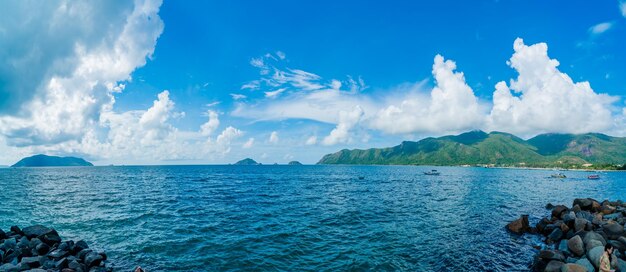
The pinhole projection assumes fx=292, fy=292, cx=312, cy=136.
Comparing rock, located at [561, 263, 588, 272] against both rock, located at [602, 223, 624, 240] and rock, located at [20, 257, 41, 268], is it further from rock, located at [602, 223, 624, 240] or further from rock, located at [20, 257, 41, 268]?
rock, located at [20, 257, 41, 268]

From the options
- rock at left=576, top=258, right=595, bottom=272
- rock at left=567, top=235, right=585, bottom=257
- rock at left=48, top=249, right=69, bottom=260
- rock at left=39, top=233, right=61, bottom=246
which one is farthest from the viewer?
rock at left=39, top=233, right=61, bottom=246

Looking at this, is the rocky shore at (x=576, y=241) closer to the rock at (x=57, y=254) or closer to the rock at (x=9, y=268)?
the rock at (x=9, y=268)

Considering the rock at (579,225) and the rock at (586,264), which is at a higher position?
the rock at (579,225)

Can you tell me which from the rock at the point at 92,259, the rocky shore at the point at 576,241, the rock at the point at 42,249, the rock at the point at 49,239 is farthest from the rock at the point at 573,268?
the rock at the point at 49,239

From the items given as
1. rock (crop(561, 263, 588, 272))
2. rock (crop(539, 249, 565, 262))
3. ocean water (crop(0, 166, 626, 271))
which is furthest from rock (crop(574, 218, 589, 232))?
rock (crop(561, 263, 588, 272))

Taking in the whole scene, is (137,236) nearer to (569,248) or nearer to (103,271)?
(103,271)

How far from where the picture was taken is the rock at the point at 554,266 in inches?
734

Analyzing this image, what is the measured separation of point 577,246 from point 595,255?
2882 millimetres

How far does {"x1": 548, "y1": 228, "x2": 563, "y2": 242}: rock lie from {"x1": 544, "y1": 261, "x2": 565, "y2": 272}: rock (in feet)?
40.5

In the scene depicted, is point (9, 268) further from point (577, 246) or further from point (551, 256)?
point (577, 246)

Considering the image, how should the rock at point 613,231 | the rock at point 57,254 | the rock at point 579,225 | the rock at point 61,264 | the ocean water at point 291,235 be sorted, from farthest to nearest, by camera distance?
the rock at point 579,225
the rock at point 613,231
the ocean water at point 291,235
the rock at point 57,254
the rock at point 61,264

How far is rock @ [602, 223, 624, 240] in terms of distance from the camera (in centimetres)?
2485

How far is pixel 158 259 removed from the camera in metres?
23.4

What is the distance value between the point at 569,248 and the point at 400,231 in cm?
1411
